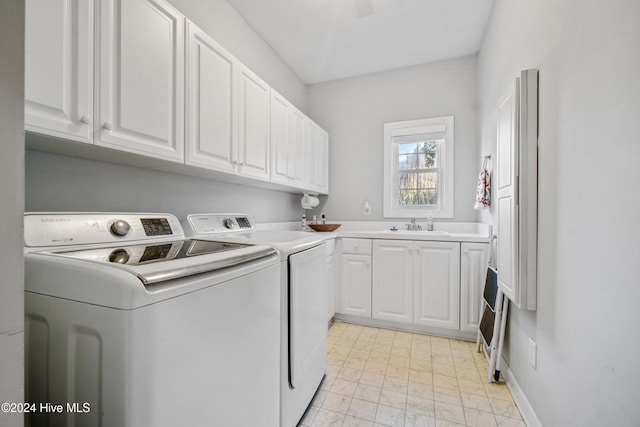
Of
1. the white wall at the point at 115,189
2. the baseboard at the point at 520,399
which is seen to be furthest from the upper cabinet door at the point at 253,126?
the baseboard at the point at 520,399

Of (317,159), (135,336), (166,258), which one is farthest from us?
(317,159)

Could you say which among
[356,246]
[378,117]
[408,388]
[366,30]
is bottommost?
[408,388]

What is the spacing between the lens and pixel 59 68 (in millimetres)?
898

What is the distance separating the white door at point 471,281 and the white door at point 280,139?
5.64 feet

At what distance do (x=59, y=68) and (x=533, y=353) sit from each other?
239 cm

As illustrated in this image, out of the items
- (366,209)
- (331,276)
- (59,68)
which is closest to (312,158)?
(366,209)

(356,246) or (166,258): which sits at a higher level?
Result: (166,258)

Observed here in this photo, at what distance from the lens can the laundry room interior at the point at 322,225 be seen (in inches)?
28.1

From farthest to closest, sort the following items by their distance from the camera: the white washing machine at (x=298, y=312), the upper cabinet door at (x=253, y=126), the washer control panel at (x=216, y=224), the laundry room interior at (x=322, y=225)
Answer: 1. the upper cabinet door at (x=253, y=126)
2. the washer control panel at (x=216, y=224)
3. the white washing machine at (x=298, y=312)
4. the laundry room interior at (x=322, y=225)

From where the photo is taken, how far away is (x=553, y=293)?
1.22 m

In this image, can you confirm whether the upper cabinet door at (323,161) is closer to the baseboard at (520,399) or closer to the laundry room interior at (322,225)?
the laundry room interior at (322,225)

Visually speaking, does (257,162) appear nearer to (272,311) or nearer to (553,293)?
(272,311)

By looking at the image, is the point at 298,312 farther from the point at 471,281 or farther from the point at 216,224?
the point at 471,281

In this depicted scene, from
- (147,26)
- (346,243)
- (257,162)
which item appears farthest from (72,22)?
(346,243)
